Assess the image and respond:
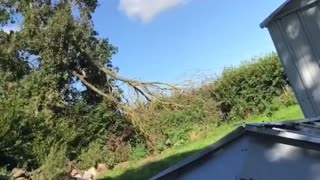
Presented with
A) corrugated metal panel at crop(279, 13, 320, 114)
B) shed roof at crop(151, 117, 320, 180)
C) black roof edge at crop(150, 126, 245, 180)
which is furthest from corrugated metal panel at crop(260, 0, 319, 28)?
black roof edge at crop(150, 126, 245, 180)

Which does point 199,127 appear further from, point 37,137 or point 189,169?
point 189,169

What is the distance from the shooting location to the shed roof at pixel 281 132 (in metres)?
4.64

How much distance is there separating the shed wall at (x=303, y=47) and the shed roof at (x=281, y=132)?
4219mm

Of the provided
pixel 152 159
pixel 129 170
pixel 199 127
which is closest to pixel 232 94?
pixel 199 127

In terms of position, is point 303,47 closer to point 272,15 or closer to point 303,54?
point 303,54

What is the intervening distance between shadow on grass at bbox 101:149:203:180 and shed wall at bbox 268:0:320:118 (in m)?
8.34

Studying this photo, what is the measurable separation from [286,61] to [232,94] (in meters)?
15.8

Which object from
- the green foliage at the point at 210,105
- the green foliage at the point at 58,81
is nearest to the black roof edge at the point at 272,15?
the green foliage at the point at 58,81

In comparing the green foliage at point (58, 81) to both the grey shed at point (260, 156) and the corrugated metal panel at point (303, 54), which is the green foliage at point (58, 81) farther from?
the grey shed at point (260, 156)

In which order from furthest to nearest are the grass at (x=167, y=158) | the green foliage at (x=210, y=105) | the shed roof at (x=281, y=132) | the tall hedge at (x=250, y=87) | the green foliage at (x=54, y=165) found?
the tall hedge at (x=250, y=87), the green foliage at (x=210, y=105), the grass at (x=167, y=158), the green foliage at (x=54, y=165), the shed roof at (x=281, y=132)

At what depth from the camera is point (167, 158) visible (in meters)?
20.3

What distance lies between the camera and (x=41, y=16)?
87.8 feet

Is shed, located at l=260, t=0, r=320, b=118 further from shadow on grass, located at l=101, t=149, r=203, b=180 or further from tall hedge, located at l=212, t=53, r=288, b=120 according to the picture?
tall hedge, located at l=212, t=53, r=288, b=120

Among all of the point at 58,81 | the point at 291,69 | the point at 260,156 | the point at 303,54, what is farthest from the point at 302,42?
the point at 58,81
